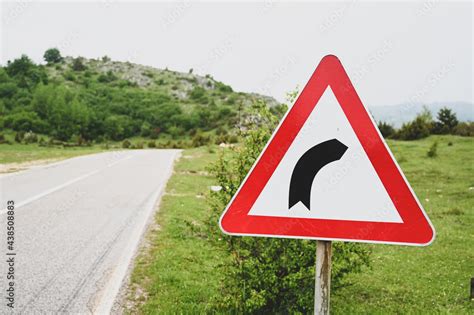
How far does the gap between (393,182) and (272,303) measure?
227 cm

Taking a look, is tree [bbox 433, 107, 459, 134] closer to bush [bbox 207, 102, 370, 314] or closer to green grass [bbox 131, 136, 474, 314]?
green grass [bbox 131, 136, 474, 314]

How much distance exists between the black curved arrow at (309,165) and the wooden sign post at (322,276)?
0.84ft

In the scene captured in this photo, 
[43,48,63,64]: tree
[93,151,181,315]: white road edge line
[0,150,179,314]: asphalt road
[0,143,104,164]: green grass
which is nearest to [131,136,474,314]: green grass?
[93,151,181,315]: white road edge line

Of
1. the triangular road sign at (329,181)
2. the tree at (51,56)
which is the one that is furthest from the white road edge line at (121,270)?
the tree at (51,56)

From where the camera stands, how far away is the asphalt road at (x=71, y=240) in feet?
14.3

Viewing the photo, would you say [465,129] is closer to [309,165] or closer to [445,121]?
[445,121]

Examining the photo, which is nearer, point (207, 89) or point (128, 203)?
point (128, 203)

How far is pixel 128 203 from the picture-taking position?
10078 mm

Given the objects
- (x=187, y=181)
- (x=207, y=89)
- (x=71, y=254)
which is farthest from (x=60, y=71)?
(x=71, y=254)

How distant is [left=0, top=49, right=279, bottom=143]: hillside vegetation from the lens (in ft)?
169

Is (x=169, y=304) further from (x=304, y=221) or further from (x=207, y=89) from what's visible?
(x=207, y=89)

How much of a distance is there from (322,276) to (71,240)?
5.30 metres

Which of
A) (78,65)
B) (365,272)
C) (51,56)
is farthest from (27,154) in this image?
(51,56)

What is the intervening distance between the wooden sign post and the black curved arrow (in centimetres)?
26
